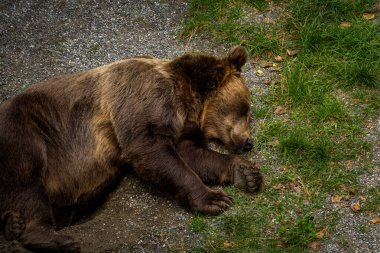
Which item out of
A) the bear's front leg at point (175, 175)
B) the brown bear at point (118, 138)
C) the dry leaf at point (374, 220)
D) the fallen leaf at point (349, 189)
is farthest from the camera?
the fallen leaf at point (349, 189)

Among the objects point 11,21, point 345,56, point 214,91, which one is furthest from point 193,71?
point 11,21

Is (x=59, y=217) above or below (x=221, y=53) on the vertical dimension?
below

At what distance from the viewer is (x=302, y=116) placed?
7934 millimetres

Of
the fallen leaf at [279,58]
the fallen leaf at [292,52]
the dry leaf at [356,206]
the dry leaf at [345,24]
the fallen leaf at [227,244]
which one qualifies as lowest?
the fallen leaf at [227,244]

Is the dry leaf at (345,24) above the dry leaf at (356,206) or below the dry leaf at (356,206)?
above

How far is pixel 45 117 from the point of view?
7.10 metres

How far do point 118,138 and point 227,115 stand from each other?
3.96ft

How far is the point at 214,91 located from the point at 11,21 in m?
3.23

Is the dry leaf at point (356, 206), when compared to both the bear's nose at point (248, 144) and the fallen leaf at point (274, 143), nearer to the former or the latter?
the fallen leaf at point (274, 143)

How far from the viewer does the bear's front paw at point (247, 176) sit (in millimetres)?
6957

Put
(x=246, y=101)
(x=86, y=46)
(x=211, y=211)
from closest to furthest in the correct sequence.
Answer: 1. (x=211, y=211)
2. (x=246, y=101)
3. (x=86, y=46)

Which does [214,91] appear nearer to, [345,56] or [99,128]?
[99,128]

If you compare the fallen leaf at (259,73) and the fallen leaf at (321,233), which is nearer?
the fallen leaf at (321,233)

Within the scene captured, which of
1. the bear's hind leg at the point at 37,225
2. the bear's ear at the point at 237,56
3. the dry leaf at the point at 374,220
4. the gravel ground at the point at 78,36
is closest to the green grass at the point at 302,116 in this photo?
the dry leaf at the point at 374,220
